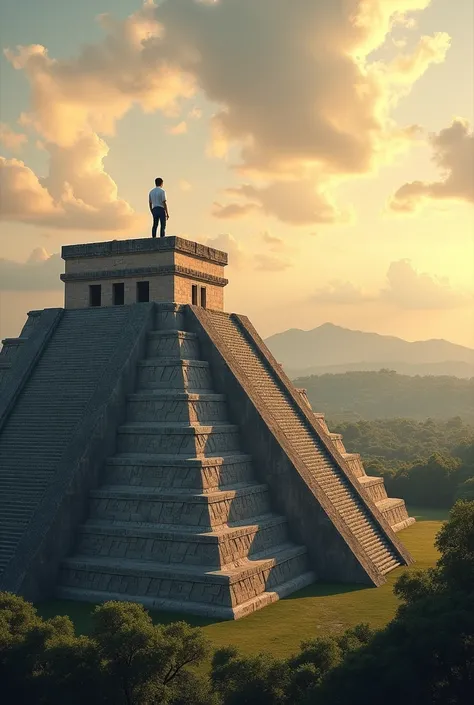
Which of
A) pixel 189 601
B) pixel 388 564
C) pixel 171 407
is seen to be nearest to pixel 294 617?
pixel 189 601

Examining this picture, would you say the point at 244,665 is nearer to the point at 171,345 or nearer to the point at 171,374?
the point at 171,374

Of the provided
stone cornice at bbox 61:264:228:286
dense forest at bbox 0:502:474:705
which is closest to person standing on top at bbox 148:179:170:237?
stone cornice at bbox 61:264:228:286

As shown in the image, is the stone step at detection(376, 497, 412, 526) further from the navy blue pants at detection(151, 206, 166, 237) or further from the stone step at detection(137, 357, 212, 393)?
the navy blue pants at detection(151, 206, 166, 237)

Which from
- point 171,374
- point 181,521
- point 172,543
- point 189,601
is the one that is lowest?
point 189,601

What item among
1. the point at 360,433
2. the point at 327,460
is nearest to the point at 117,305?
the point at 327,460

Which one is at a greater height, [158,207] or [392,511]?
[158,207]

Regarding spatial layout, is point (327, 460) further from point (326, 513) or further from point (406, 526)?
point (406, 526)
